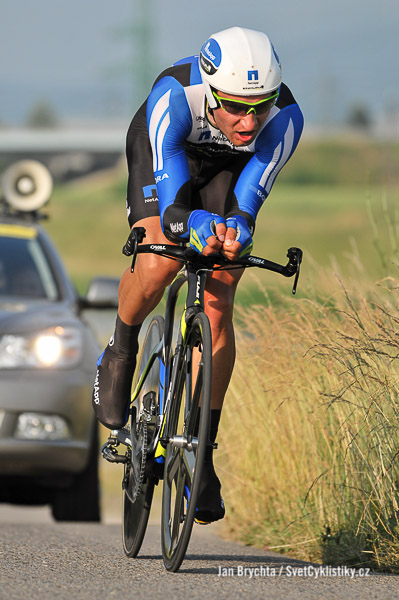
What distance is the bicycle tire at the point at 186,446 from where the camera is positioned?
14.5ft

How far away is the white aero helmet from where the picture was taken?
15.6ft

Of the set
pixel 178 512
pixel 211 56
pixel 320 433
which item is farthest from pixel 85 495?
pixel 211 56

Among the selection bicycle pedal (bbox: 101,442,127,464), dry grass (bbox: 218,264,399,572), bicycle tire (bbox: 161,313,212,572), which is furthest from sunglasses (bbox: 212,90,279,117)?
bicycle pedal (bbox: 101,442,127,464)

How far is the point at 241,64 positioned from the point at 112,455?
1.98 m

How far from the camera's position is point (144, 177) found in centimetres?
541

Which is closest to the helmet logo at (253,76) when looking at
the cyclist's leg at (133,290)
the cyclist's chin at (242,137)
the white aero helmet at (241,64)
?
the white aero helmet at (241,64)

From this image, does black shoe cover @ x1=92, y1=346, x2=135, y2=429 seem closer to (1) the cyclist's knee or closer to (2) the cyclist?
(2) the cyclist

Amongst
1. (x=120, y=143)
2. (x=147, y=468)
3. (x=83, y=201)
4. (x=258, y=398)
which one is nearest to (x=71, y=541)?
(x=147, y=468)

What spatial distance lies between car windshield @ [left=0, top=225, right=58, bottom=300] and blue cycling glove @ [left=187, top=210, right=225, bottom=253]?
10.8ft

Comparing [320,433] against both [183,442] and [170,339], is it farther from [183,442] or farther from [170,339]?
[183,442]

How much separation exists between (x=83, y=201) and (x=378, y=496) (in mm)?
71117

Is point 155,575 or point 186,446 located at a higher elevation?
point 186,446

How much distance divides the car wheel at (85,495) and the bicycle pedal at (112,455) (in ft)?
5.55

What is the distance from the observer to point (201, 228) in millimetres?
4680
